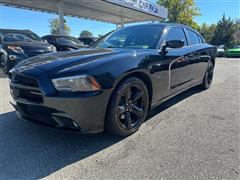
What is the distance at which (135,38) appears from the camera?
148 inches

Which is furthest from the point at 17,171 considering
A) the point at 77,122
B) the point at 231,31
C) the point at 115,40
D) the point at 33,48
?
the point at 231,31

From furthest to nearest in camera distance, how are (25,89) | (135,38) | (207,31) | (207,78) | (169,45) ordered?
1. (207,31)
2. (207,78)
3. (135,38)
4. (169,45)
5. (25,89)

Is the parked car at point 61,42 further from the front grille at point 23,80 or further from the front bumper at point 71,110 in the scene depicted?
the front bumper at point 71,110

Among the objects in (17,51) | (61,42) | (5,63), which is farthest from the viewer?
(61,42)

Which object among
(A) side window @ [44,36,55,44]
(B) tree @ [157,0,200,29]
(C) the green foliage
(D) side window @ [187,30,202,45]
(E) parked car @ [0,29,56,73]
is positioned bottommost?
(E) parked car @ [0,29,56,73]

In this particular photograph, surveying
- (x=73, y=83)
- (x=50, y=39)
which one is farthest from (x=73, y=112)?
(x=50, y=39)

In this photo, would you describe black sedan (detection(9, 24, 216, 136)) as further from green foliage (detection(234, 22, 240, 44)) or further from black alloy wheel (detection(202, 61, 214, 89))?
green foliage (detection(234, 22, 240, 44))

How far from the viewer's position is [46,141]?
9.20 ft

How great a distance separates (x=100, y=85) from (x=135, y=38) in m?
1.65

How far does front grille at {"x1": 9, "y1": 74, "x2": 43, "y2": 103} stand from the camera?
2443 mm

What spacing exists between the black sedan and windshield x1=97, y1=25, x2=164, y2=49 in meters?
0.02

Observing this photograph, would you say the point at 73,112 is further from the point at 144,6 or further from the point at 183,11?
the point at 183,11

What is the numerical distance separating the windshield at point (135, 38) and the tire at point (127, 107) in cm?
83

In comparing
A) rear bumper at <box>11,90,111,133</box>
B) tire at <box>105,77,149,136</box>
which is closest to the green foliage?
tire at <box>105,77,149,136</box>
